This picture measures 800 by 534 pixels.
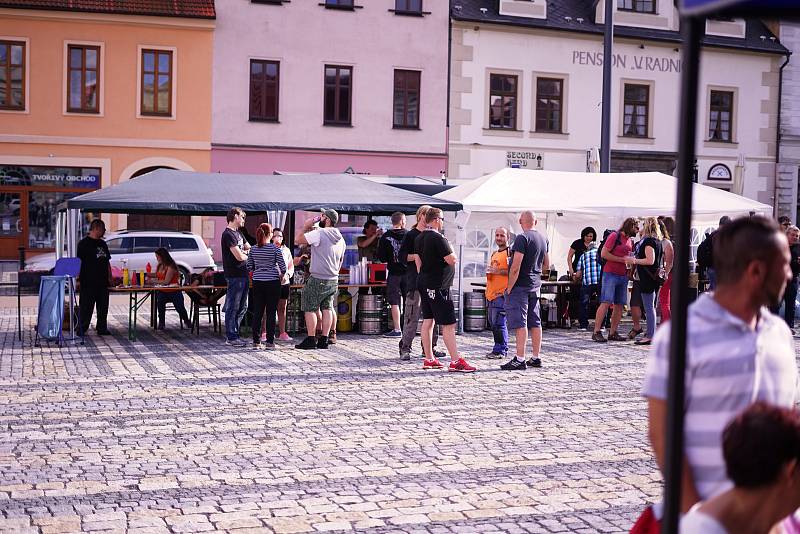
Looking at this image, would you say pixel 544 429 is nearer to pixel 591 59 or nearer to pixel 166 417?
pixel 166 417

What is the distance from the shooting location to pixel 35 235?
29.8 metres

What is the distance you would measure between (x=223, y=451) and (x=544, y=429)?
8.49 feet

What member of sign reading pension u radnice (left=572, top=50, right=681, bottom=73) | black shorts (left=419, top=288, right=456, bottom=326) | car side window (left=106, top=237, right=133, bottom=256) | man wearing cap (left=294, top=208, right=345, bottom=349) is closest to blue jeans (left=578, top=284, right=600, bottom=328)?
man wearing cap (left=294, top=208, right=345, bottom=349)

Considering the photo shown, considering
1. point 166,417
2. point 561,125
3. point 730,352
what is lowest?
point 166,417

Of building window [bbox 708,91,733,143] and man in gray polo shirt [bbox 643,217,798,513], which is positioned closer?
man in gray polo shirt [bbox 643,217,798,513]

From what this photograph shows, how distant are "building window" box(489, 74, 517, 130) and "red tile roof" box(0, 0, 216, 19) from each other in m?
8.03

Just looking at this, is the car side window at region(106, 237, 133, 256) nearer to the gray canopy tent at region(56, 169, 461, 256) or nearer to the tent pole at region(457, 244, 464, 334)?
the gray canopy tent at region(56, 169, 461, 256)

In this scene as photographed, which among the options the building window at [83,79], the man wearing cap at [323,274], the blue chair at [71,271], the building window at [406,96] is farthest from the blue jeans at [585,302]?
the building window at [83,79]

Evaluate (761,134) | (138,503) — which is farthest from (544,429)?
(761,134)

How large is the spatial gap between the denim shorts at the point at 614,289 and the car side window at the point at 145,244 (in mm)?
11876

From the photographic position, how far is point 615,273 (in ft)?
53.6

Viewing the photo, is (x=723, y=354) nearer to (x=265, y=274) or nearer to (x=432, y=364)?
(x=432, y=364)

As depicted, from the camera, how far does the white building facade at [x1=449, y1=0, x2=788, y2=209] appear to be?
31516mm

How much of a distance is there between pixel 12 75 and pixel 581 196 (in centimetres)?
1719
